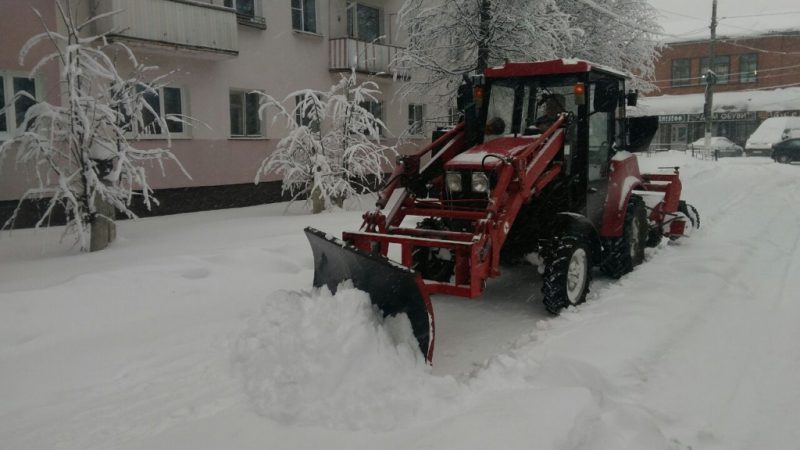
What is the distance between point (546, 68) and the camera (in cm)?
662

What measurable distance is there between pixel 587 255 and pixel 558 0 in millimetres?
11971

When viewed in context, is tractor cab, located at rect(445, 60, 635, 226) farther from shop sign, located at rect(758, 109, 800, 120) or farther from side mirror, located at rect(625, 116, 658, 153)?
shop sign, located at rect(758, 109, 800, 120)

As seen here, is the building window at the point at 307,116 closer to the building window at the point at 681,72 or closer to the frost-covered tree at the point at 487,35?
the frost-covered tree at the point at 487,35

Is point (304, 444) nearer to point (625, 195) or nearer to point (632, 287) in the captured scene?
point (632, 287)

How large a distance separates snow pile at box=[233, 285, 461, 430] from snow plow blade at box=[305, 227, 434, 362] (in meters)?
0.09

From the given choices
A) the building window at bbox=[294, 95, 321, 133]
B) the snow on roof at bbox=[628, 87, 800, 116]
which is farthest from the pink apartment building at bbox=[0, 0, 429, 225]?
the snow on roof at bbox=[628, 87, 800, 116]

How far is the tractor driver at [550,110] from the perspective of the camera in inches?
263

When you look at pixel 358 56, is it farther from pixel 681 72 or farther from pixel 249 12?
pixel 681 72

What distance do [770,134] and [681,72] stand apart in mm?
17660

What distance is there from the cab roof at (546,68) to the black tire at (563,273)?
5.81ft

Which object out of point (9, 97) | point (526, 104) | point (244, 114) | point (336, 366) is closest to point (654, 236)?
point (526, 104)

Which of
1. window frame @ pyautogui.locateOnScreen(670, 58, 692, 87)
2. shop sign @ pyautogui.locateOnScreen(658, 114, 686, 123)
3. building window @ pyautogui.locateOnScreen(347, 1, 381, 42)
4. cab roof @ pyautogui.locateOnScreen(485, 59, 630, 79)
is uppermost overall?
window frame @ pyautogui.locateOnScreen(670, 58, 692, 87)

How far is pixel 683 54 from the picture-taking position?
157 ft

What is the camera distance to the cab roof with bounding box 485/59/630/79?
6504 millimetres
